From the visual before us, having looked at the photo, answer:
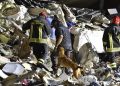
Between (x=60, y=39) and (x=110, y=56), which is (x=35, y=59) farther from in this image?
(x=110, y=56)

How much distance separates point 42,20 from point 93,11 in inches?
225

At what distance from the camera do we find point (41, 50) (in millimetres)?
13789

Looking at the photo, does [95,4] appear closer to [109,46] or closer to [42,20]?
[109,46]

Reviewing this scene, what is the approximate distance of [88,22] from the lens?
18062 millimetres

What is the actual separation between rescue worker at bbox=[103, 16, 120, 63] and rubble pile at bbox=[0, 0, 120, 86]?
0.61ft

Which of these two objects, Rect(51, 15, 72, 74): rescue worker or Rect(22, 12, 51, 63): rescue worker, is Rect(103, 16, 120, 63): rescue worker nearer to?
Rect(51, 15, 72, 74): rescue worker

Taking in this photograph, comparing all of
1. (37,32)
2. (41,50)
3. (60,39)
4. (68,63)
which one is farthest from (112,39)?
(37,32)

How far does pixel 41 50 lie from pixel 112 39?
2065mm

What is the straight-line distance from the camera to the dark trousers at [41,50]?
45.0ft

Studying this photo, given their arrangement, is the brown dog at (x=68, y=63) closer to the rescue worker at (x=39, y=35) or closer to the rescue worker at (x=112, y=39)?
the rescue worker at (x=39, y=35)

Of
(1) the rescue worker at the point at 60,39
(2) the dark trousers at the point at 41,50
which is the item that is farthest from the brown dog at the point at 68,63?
(2) the dark trousers at the point at 41,50

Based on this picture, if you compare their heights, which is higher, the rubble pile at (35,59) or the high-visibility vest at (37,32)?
the high-visibility vest at (37,32)

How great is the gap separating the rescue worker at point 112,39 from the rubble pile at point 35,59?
187 millimetres

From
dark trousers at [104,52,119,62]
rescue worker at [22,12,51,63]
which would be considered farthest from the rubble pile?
rescue worker at [22,12,51,63]
